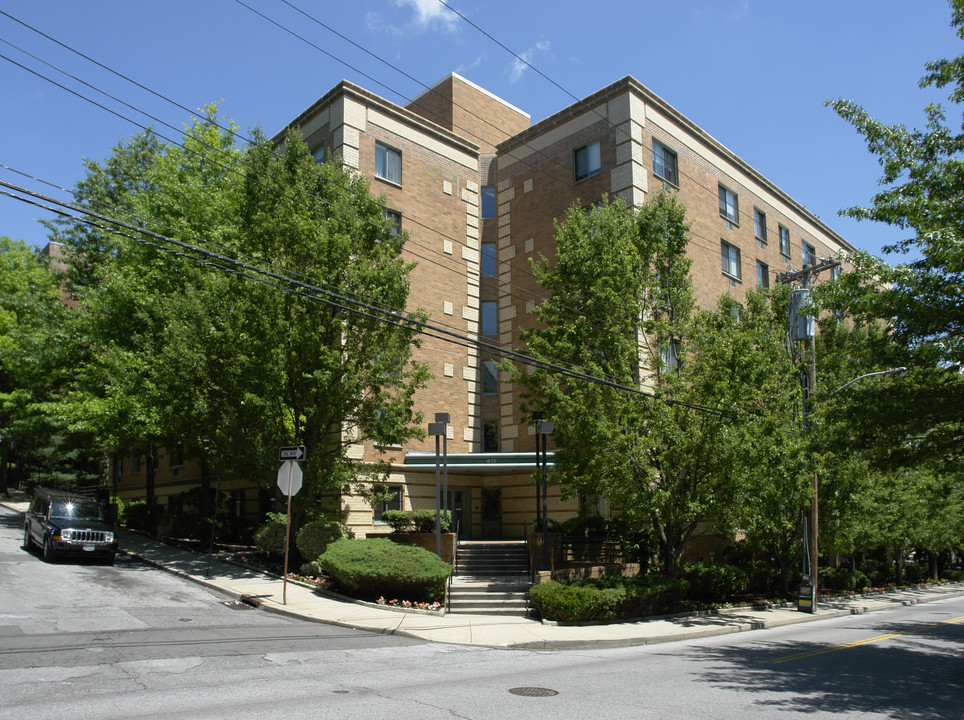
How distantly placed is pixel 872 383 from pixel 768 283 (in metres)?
22.0

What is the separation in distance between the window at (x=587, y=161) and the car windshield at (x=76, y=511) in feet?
67.3

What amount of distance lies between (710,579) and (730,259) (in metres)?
15.6

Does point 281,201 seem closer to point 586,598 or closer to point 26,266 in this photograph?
point 586,598

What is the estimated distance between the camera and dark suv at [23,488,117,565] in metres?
18.9

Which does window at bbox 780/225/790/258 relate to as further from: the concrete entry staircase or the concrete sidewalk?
the concrete entry staircase

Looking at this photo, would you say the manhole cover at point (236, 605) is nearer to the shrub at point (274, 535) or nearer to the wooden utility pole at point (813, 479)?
the shrub at point (274, 535)

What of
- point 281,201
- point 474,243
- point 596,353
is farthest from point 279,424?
point 474,243

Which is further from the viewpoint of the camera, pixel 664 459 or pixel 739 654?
Result: pixel 664 459

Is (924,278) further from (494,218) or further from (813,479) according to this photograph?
(494,218)

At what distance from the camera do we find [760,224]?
3431 cm

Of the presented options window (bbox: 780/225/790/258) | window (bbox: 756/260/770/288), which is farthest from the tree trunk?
window (bbox: 780/225/790/258)

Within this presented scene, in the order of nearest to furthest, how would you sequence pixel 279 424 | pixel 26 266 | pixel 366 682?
pixel 366 682 → pixel 279 424 → pixel 26 266

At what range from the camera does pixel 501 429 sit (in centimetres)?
2861

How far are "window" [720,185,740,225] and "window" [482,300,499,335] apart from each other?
1095cm
